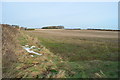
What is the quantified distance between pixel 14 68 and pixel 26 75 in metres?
1.00

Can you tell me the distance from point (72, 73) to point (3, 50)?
167 inches

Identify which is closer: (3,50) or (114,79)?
(114,79)

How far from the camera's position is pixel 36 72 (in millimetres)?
5012

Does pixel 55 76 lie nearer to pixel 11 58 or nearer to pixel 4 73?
pixel 4 73

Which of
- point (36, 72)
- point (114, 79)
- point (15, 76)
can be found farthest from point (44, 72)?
point (114, 79)

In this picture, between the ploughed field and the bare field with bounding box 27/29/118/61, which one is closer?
the ploughed field

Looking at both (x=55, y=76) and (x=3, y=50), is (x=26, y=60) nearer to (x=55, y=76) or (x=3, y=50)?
(x=3, y=50)

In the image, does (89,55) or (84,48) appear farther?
(84,48)

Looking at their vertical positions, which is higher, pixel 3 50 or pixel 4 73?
pixel 3 50

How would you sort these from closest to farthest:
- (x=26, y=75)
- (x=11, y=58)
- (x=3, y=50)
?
1. (x=26, y=75)
2. (x=11, y=58)
3. (x=3, y=50)

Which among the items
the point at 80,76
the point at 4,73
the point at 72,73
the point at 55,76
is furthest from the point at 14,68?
the point at 80,76

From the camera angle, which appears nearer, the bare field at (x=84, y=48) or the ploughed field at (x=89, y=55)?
the ploughed field at (x=89, y=55)

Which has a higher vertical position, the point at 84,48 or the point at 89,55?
the point at 84,48

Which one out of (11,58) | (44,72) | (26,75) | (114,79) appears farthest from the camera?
(11,58)
